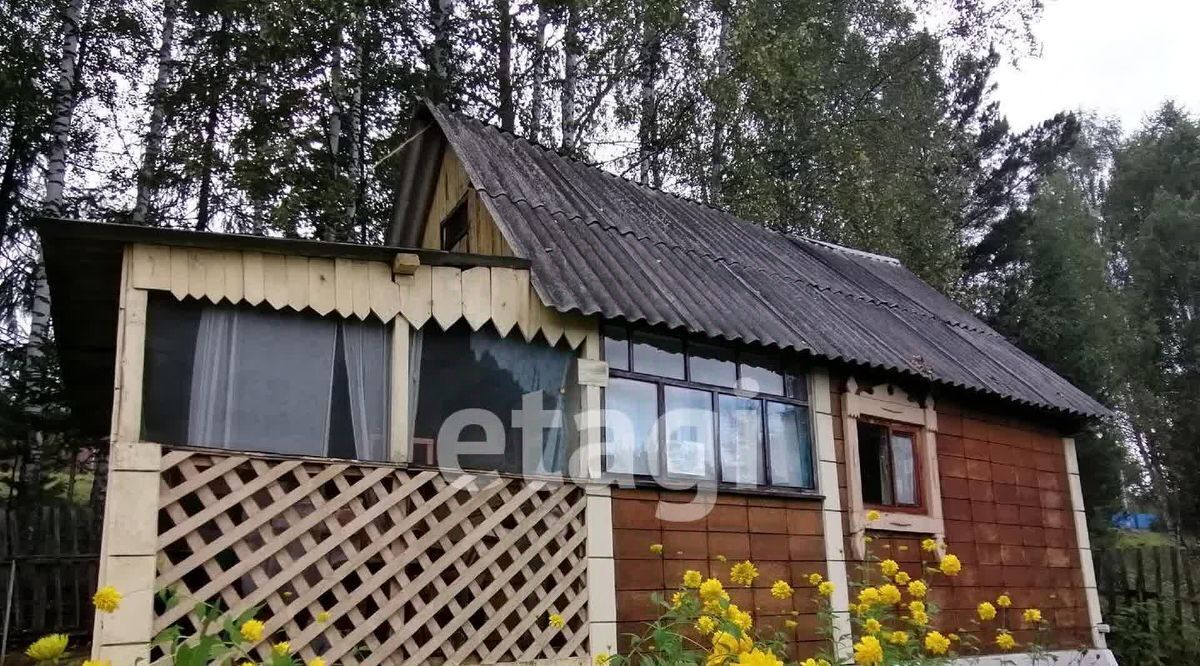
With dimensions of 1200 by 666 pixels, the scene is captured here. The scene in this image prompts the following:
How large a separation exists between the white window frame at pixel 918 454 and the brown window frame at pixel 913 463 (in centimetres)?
1

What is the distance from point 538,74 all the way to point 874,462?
11.4m

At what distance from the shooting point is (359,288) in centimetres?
592

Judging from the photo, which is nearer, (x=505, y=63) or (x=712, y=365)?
(x=712, y=365)

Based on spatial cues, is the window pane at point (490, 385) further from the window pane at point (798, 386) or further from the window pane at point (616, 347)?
the window pane at point (798, 386)

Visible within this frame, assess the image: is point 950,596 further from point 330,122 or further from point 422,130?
point 330,122

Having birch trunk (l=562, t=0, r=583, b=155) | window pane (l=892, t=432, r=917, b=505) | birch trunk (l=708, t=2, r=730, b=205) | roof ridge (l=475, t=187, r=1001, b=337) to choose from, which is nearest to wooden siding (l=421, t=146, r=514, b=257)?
roof ridge (l=475, t=187, r=1001, b=337)

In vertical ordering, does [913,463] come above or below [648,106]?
below

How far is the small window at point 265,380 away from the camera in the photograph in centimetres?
548

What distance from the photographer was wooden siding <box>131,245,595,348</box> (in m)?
5.45

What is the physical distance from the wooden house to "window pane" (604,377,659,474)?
17mm

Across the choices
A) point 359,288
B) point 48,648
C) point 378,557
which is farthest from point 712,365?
point 48,648

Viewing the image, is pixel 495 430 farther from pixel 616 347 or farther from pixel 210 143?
pixel 210 143

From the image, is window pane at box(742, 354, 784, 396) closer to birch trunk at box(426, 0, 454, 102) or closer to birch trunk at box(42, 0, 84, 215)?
birch trunk at box(426, 0, 454, 102)

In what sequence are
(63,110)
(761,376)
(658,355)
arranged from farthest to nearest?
(63,110)
(761,376)
(658,355)
